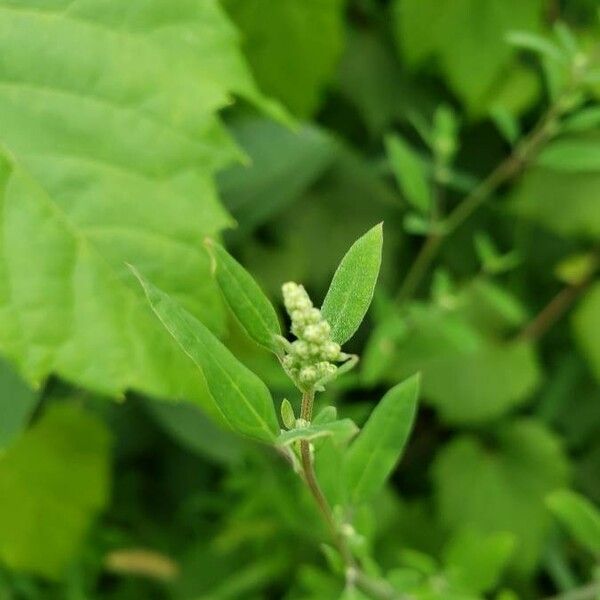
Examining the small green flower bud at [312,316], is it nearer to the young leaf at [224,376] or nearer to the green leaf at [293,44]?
the young leaf at [224,376]

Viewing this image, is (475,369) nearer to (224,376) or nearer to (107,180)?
(107,180)

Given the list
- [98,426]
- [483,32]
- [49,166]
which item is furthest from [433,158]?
[49,166]

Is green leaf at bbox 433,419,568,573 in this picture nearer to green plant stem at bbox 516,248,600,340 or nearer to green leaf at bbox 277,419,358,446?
green plant stem at bbox 516,248,600,340

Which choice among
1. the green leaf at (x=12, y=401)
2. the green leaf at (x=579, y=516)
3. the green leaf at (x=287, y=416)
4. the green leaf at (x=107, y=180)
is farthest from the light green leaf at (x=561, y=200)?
the green leaf at (x=287, y=416)

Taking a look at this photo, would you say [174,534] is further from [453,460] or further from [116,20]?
[116,20]

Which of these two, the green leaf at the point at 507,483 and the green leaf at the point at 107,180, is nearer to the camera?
the green leaf at the point at 107,180

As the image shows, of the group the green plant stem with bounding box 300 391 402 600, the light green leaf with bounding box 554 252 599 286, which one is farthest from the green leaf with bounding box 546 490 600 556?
the light green leaf with bounding box 554 252 599 286

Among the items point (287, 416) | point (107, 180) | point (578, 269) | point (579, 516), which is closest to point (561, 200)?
point (578, 269)
